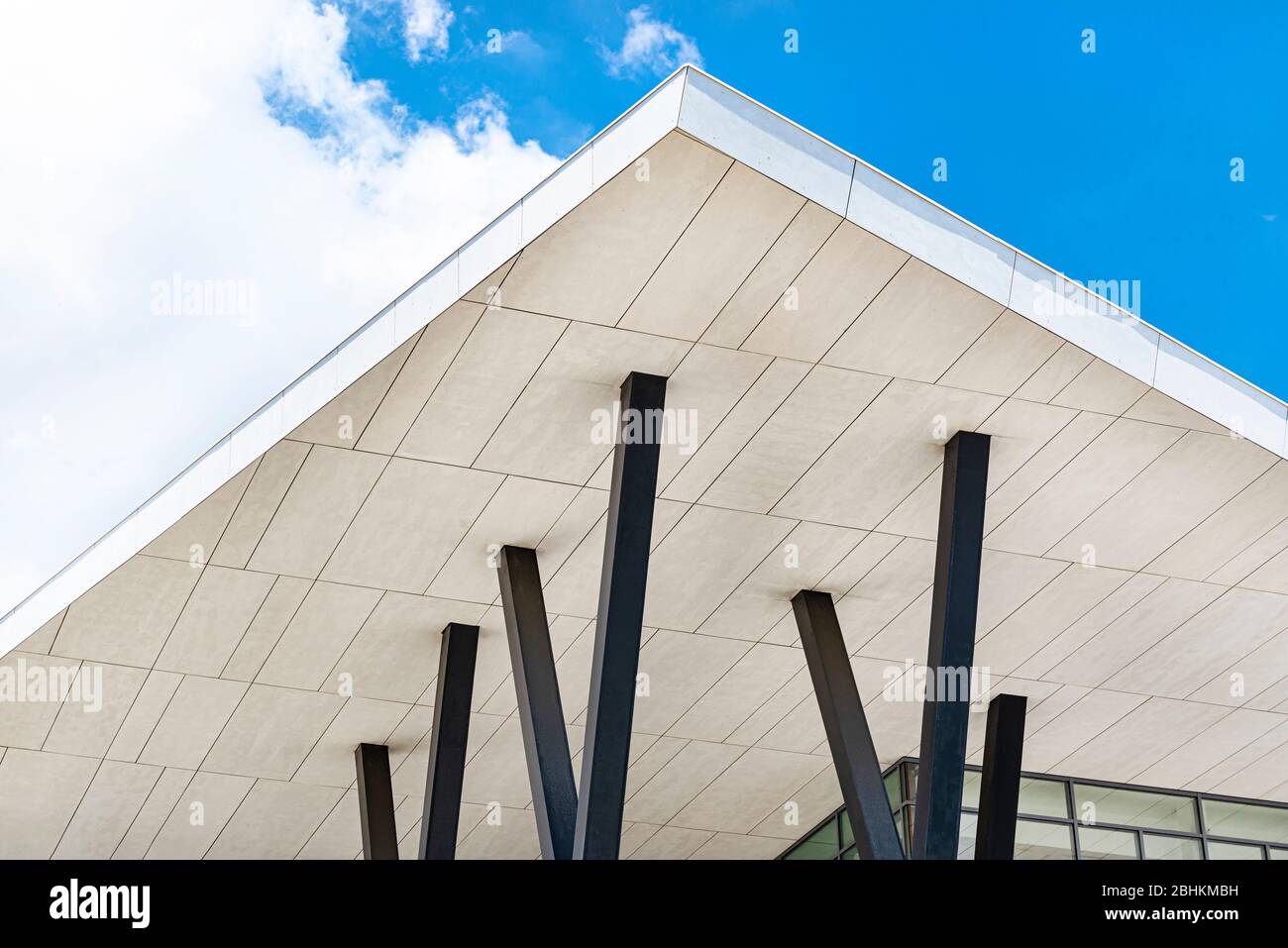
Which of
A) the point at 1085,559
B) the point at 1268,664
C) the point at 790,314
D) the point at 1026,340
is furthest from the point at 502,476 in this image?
the point at 1268,664

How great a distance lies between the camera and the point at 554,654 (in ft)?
64.9

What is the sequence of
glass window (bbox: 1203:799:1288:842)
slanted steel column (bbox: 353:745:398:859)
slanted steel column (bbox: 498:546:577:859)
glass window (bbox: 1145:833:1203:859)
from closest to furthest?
slanted steel column (bbox: 498:546:577:859)
slanted steel column (bbox: 353:745:398:859)
glass window (bbox: 1145:833:1203:859)
glass window (bbox: 1203:799:1288:842)

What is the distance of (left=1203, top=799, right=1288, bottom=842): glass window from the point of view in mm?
23906

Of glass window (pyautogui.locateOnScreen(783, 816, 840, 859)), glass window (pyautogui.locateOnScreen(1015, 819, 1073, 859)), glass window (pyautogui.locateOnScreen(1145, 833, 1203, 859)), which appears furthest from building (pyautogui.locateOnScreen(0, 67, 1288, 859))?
glass window (pyautogui.locateOnScreen(1015, 819, 1073, 859))

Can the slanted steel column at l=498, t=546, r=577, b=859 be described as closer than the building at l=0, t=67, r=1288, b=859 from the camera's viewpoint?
No

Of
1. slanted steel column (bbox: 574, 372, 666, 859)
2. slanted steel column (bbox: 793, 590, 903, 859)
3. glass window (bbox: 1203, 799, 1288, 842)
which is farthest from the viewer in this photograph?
glass window (bbox: 1203, 799, 1288, 842)

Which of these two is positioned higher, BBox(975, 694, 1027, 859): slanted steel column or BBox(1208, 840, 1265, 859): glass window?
BBox(975, 694, 1027, 859): slanted steel column

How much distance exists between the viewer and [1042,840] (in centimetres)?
Answer: 2306

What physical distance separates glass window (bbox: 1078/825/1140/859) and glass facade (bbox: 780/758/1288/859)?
2 centimetres

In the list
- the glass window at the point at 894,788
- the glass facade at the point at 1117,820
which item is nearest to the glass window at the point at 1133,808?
the glass facade at the point at 1117,820

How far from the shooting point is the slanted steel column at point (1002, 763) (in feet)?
66.9

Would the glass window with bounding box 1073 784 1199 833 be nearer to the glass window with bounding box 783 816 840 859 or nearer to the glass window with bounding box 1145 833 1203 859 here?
the glass window with bounding box 1145 833 1203 859

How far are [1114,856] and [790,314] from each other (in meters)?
13.5

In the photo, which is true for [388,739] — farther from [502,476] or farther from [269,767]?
[502,476]
